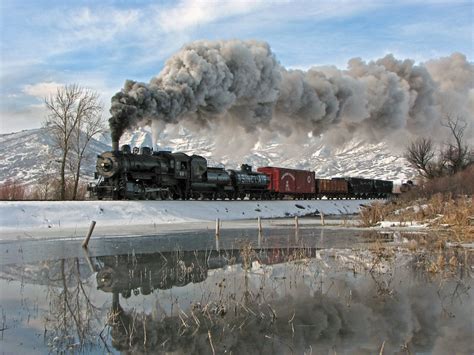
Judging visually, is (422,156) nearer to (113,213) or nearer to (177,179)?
(177,179)

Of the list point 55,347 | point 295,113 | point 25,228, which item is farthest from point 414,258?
point 295,113

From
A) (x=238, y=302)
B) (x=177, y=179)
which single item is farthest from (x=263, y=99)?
(x=238, y=302)

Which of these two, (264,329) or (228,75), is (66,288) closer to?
(264,329)

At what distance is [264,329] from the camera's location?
22.7 feet

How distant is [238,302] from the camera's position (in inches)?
325

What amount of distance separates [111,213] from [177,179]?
7.75 meters

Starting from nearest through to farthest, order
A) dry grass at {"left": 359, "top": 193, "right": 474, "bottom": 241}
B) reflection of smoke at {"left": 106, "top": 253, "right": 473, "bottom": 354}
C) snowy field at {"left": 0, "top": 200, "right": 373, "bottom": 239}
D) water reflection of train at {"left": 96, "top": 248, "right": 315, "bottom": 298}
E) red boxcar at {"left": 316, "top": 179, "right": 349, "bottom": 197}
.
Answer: reflection of smoke at {"left": 106, "top": 253, "right": 473, "bottom": 354}, water reflection of train at {"left": 96, "top": 248, "right": 315, "bottom": 298}, dry grass at {"left": 359, "top": 193, "right": 474, "bottom": 241}, snowy field at {"left": 0, "top": 200, "right": 373, "bottom": 239}, red boxcar at {"left": 316, "top": 179, "right": 349, "bottom": 197}

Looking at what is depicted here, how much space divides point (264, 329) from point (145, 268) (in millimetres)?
5405

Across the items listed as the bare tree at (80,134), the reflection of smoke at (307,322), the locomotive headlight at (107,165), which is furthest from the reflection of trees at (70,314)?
the bare tree at (80,134)

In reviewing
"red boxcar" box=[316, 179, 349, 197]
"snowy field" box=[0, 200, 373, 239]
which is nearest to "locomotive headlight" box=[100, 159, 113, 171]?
"snowy field" box=[0, 200, 373, 239]

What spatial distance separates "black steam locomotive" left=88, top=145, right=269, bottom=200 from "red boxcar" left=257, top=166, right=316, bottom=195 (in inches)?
223

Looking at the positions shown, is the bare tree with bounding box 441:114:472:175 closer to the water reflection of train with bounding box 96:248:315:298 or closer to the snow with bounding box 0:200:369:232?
the snow with bounding box 0:200:369:232

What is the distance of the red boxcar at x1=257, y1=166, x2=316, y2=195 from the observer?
45450 mm

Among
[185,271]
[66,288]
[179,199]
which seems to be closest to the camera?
[66,288]
